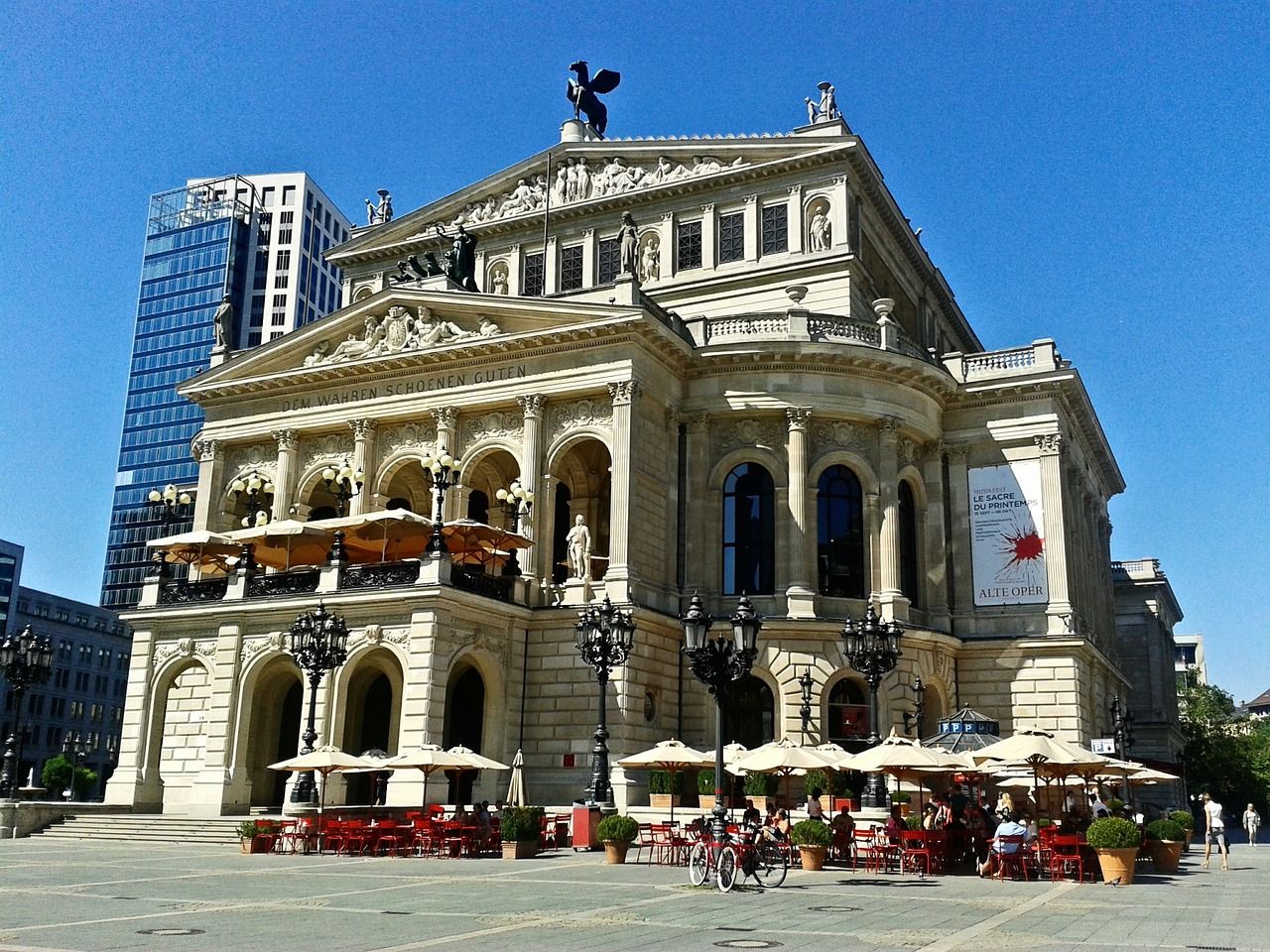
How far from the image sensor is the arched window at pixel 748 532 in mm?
43031

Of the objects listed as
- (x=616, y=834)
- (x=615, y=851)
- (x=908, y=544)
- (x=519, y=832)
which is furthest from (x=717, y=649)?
(x=908, y=544)

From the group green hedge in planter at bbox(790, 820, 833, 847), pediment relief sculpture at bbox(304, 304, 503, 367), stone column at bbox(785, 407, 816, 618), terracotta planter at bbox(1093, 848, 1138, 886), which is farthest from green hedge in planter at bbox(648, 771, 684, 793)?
pediment relief sculpture at bbox(304, 304, 503, 367)

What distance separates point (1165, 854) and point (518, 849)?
14367 mm

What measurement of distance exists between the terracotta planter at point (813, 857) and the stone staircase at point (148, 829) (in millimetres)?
15011

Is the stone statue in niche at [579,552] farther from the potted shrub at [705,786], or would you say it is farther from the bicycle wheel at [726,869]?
the bicycle wheel at [726,869]

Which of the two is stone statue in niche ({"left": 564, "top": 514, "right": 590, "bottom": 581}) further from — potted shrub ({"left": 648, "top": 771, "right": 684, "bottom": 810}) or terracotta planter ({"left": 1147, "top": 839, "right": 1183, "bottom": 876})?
terracotta planter ({"left": 1147, "top": 839, "right": 1183, "bottom": 876})

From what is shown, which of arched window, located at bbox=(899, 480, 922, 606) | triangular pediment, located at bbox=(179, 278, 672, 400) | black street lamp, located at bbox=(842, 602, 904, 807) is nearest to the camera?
black street lamp, located at bbox=(842, 602, 904, 807)

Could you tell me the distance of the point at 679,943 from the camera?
13789 mm

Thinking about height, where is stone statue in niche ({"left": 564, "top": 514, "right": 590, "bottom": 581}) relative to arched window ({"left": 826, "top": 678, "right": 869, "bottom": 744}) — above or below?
above

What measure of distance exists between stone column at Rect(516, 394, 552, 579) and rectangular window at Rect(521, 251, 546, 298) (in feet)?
40.7

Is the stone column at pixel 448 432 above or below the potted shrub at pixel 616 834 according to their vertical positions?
above

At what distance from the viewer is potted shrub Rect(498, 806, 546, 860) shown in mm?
27438

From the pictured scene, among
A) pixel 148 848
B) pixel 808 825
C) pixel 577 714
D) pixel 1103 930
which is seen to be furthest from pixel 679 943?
pixel 577 714

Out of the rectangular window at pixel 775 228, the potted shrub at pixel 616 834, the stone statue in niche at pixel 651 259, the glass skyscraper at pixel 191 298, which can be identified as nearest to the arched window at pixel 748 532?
the rectangular window at pixel 775 228
